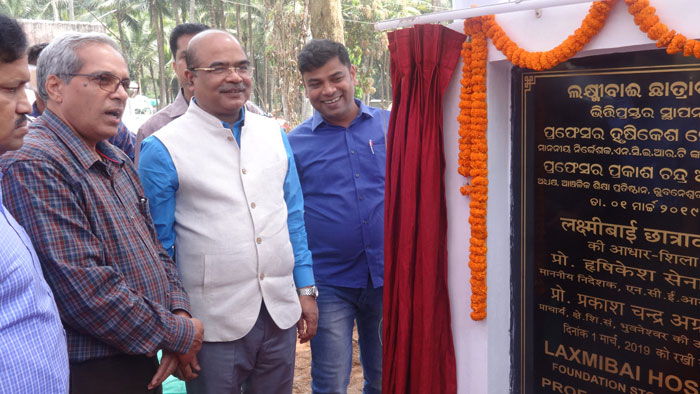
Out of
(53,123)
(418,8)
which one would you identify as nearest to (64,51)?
(53,123)

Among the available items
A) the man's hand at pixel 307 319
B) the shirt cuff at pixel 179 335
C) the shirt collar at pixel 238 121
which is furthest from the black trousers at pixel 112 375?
the shirt collar at pixel 238 121

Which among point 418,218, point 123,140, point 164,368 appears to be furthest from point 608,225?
point 123,140

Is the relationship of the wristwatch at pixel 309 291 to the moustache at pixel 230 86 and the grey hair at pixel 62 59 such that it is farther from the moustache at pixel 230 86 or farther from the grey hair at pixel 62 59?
the grey hair at pixel 62 59

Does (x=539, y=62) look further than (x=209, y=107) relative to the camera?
No

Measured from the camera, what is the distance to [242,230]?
2.38 meters

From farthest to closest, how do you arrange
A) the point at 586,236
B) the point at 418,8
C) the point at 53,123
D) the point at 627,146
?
1. the point at 418,8
2. the point at 586,236
3. the point at 627,146
4. the point at 53,123

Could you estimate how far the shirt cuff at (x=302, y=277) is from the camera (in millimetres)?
2705

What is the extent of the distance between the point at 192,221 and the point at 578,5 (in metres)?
1.66

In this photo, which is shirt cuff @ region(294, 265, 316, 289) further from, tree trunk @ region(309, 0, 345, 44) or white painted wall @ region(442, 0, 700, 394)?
tree trunk @ region(309, 0, 345, 44)

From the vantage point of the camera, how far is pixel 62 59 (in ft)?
6.52

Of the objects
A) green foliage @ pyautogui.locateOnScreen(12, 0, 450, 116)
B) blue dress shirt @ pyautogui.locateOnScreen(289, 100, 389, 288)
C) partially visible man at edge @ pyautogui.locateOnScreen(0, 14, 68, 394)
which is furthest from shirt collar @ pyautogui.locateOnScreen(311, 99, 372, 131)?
green foliage @ pyautogui.locateOnScreen(12, 0, 450, 116)

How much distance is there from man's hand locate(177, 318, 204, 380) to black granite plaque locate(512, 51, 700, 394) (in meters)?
1.32

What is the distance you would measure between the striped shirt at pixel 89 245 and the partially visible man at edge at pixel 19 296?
0.65ft

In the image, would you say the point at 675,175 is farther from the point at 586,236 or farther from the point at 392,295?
the point at 392,295
